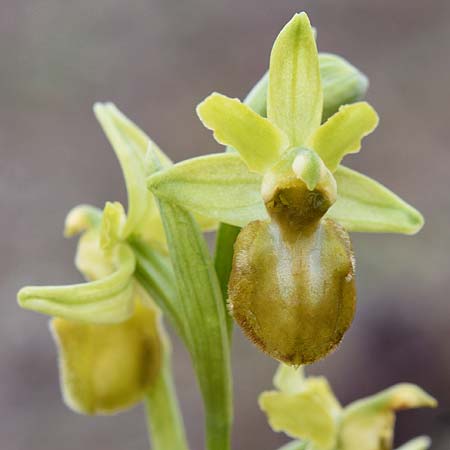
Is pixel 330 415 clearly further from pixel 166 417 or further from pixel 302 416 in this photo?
pixel 166 417

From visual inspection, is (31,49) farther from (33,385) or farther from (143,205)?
(143,205)

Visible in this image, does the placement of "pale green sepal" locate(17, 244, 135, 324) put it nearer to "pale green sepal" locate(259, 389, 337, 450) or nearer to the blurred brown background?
"pale green sepal" locate(259, 389, 337, 450)

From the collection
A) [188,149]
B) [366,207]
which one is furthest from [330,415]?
[188,149]

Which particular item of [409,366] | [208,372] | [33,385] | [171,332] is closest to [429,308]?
[409,366]

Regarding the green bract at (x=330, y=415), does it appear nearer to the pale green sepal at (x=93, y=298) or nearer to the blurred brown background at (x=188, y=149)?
the pale green sepal at (x=93, y=298)

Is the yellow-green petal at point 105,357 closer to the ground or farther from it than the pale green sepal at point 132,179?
closer to the ground

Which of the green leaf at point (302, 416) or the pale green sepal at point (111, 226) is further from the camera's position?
the green leaf at point (302, 416)

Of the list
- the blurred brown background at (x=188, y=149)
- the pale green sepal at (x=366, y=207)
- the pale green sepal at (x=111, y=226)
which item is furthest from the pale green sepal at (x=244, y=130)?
the blurred brown background at (x=188, y=149)
